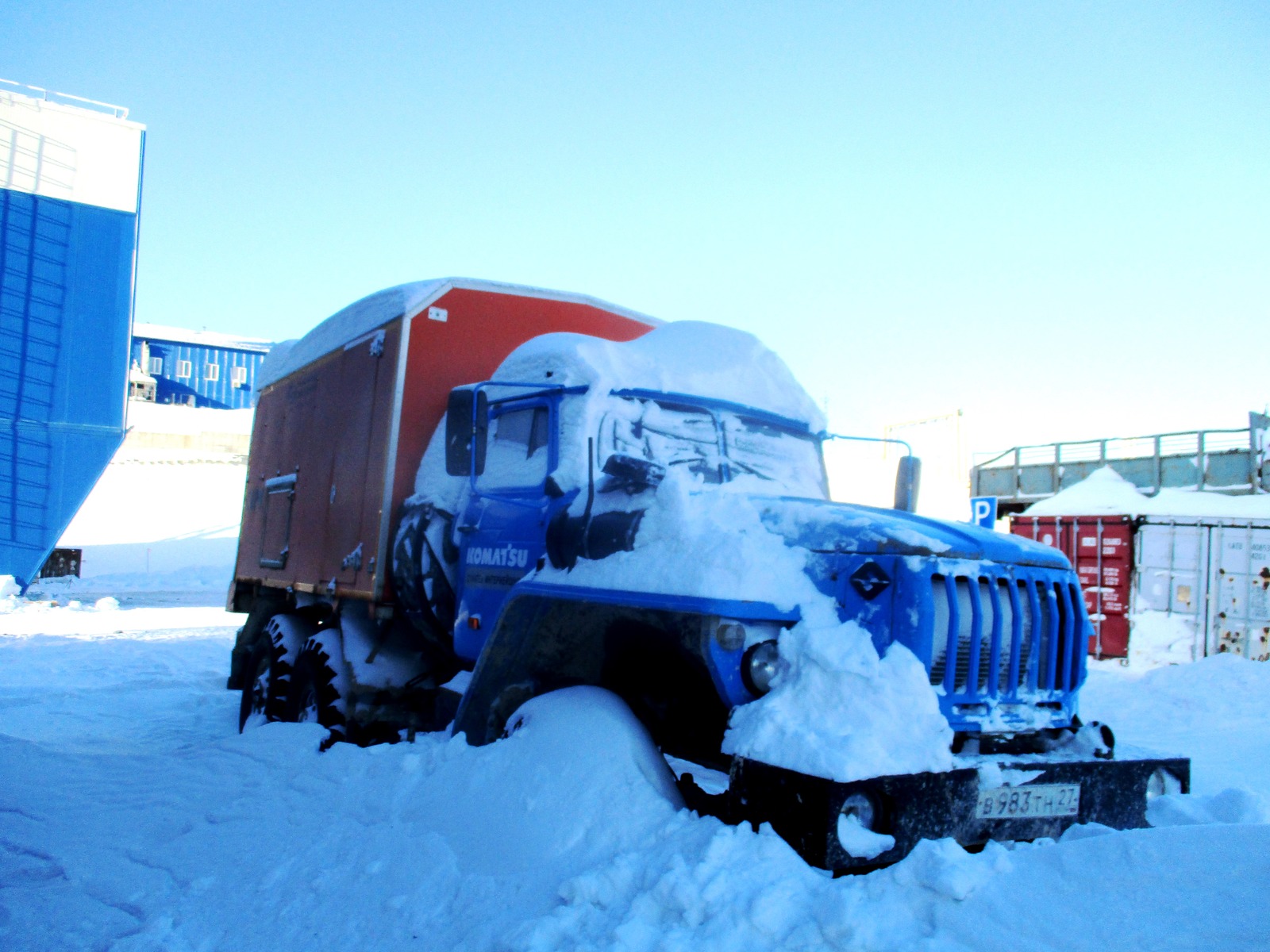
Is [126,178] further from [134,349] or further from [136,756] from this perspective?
[134,349]

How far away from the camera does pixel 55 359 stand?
21.2 metres

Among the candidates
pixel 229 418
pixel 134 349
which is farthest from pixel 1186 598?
pixel 134 349

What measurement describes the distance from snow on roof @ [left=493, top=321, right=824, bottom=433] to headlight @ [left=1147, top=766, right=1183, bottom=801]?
8.52ft

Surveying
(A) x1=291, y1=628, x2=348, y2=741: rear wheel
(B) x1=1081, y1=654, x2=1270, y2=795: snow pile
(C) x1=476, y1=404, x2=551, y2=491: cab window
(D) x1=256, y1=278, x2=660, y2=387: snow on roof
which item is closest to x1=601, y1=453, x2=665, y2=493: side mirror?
(C) x1=476, y1=404, x2=551, y2=491: cab window

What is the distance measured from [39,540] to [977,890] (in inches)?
902

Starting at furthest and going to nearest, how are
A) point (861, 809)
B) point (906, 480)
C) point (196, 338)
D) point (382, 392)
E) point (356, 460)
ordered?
point (196, 338) → point (356, 460) → point (382, 392) → point (906, 480) → point (861, 809)

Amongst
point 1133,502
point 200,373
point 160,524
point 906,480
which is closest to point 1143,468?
point 1133,502

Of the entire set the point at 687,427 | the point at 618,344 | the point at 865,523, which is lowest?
the point at 865,523

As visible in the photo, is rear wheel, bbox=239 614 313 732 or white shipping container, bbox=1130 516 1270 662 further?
white shipping container, bbox=1130 516 1270 662

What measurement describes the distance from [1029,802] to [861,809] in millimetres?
720

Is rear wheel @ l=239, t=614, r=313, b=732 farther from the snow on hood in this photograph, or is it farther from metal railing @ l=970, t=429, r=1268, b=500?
metal railing @ l=970, t=429, r=1268, b=500

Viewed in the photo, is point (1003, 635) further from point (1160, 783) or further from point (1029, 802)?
point (1160, 783)

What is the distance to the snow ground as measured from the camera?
108 inches

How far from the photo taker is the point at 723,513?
12.9ft
